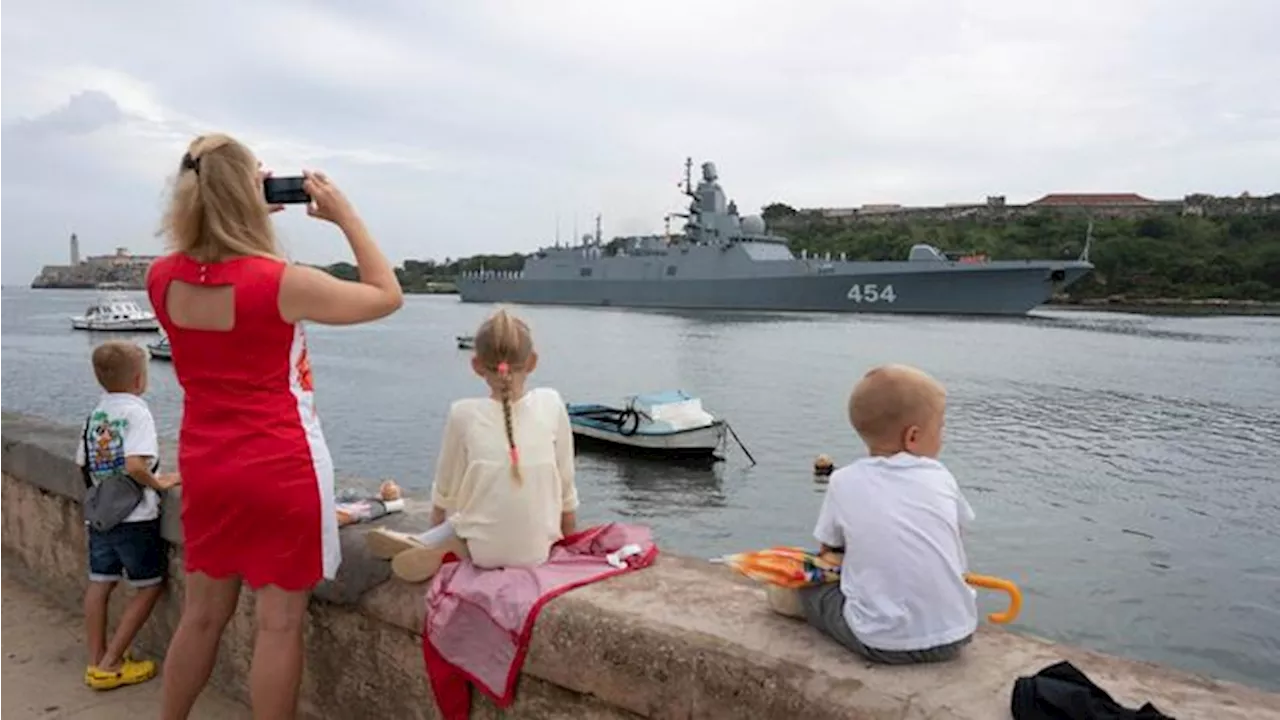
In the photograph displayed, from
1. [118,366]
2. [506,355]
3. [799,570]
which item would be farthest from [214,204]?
[799,570]

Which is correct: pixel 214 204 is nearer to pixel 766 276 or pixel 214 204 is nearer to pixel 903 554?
pixel 903 554

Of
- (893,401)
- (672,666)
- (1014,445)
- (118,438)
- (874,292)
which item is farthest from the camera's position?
(874,292)

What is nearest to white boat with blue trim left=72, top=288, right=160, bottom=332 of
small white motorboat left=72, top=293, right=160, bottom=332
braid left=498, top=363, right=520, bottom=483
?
small white motorboat left=72, top=293, right=160, bottom=332

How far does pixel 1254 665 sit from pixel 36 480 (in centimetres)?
1022

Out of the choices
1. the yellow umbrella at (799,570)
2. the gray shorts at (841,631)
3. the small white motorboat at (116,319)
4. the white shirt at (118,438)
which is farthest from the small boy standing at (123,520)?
the small white motorboat at (116,319)

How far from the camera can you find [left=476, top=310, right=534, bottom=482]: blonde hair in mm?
2508

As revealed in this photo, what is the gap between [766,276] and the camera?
65.4 m

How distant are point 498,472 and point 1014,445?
18.7 m

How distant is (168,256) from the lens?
2242 mm

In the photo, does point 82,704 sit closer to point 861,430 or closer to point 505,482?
point 505,482

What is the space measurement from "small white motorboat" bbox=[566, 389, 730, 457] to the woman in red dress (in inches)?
593

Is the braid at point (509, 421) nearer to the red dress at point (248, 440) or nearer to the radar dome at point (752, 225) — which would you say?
the red dress at point (248, 440)

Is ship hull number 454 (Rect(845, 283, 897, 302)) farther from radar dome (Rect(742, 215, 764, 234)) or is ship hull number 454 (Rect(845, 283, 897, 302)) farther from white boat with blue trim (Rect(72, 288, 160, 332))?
white boat with blue trim (Rect(72, 288, 160, 332))

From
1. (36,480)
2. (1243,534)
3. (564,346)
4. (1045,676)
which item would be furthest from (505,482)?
(564,346)
